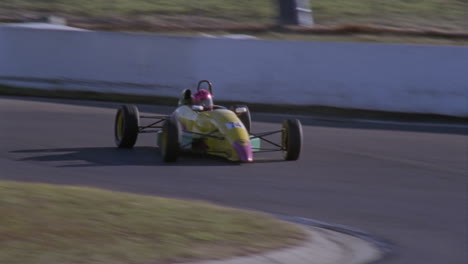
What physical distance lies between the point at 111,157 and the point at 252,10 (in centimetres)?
2517

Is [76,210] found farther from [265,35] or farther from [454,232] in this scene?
[265,35]

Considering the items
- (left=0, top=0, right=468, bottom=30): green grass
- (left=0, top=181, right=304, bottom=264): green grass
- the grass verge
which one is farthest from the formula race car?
(left=0, top=0, right=468, bottom=30): green grass

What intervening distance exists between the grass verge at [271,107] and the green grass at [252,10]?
13.2m

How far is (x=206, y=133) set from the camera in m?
12.2

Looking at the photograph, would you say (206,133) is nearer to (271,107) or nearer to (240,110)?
(240,110)

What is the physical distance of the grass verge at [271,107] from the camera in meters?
17.7

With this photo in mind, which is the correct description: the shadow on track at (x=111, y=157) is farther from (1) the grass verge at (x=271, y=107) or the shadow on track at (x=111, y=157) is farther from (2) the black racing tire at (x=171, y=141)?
(1) the grass verge at (x=271, y=107)

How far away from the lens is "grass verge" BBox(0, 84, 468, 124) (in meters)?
17.7

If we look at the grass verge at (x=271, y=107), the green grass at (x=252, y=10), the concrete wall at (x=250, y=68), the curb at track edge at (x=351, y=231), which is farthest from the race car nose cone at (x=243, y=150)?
the green grass at (x=252, y=10)

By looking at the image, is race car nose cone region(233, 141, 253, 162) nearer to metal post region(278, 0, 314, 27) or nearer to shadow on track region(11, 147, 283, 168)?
shadow on track region(11, 147, 283, 168)

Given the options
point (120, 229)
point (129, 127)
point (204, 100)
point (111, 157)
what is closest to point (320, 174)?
point (204, 100)

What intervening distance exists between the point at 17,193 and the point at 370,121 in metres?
10.5

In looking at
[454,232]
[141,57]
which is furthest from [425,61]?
[454,232]

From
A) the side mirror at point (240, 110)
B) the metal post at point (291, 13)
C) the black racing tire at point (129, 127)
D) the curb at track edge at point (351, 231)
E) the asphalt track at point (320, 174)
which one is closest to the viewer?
the curb at track edge at point (351, 231)
